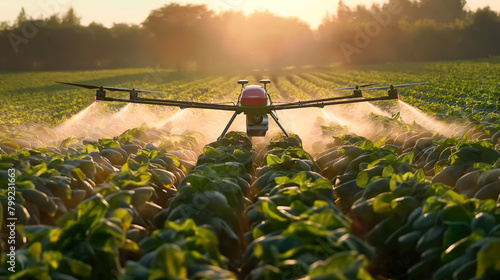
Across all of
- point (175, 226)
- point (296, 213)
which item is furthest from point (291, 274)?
point (175, 226)

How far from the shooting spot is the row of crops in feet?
9.66

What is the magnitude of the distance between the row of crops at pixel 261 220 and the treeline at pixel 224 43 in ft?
221

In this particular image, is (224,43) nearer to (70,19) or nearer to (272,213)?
(70,19)

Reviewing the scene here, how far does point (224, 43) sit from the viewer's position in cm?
8212

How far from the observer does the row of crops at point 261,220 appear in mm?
2945

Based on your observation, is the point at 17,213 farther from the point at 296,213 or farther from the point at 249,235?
the point at 296,213

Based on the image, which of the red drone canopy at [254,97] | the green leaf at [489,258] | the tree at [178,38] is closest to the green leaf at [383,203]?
the green leaf at [489,258]

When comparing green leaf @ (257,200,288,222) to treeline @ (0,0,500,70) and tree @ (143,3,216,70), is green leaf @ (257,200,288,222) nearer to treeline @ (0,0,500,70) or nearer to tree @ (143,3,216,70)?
treeline @ (0,0,500,70)

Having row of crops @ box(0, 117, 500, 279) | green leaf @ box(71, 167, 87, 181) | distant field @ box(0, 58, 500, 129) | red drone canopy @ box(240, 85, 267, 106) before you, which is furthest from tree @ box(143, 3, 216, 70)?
green leaf @ box(71, 167, 87, 181)

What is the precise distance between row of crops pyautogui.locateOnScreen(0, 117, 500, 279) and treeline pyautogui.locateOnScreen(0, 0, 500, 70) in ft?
221

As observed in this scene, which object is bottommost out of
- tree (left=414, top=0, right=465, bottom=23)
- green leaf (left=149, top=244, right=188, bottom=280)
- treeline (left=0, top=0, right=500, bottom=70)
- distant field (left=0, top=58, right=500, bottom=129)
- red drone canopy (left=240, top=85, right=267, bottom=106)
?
distant field (left=0, top=58, right=500, bottom=129)

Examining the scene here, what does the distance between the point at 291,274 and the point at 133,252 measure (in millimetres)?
1320

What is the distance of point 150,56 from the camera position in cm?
8281

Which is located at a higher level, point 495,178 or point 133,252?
point 495,178
